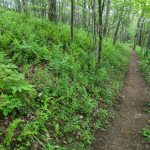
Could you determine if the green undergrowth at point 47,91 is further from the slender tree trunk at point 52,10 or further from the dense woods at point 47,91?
the slender tree trunk at point 52,10

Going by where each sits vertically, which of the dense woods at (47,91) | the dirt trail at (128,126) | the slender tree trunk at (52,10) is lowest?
the dirt trail at (128,126)

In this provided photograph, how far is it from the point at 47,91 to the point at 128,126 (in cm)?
342

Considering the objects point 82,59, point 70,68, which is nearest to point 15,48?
point 70,68

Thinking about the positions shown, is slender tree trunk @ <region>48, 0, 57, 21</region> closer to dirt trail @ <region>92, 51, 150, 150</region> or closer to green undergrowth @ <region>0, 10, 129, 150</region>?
green undergrowth @ <region>0, 10, 129, 150</region>

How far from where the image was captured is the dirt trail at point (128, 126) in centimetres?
713

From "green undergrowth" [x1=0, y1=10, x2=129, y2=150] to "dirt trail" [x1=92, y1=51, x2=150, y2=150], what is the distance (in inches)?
17.4

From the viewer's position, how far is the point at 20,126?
5.59 metres

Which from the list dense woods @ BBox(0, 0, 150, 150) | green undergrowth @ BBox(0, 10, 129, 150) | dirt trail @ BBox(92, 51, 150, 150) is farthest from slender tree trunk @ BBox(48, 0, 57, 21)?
dirt trail @ BBox(92, 51, 150, 150)

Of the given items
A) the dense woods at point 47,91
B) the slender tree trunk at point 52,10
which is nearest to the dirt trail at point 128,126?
the dense woods at point 47,91

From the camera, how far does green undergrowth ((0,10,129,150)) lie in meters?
5.66

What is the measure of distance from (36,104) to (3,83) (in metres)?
1.21

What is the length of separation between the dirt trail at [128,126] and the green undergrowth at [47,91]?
442 millimetres

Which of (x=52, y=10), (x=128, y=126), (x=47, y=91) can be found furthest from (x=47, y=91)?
(x=52, y=10)

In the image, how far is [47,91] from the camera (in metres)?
7.52
